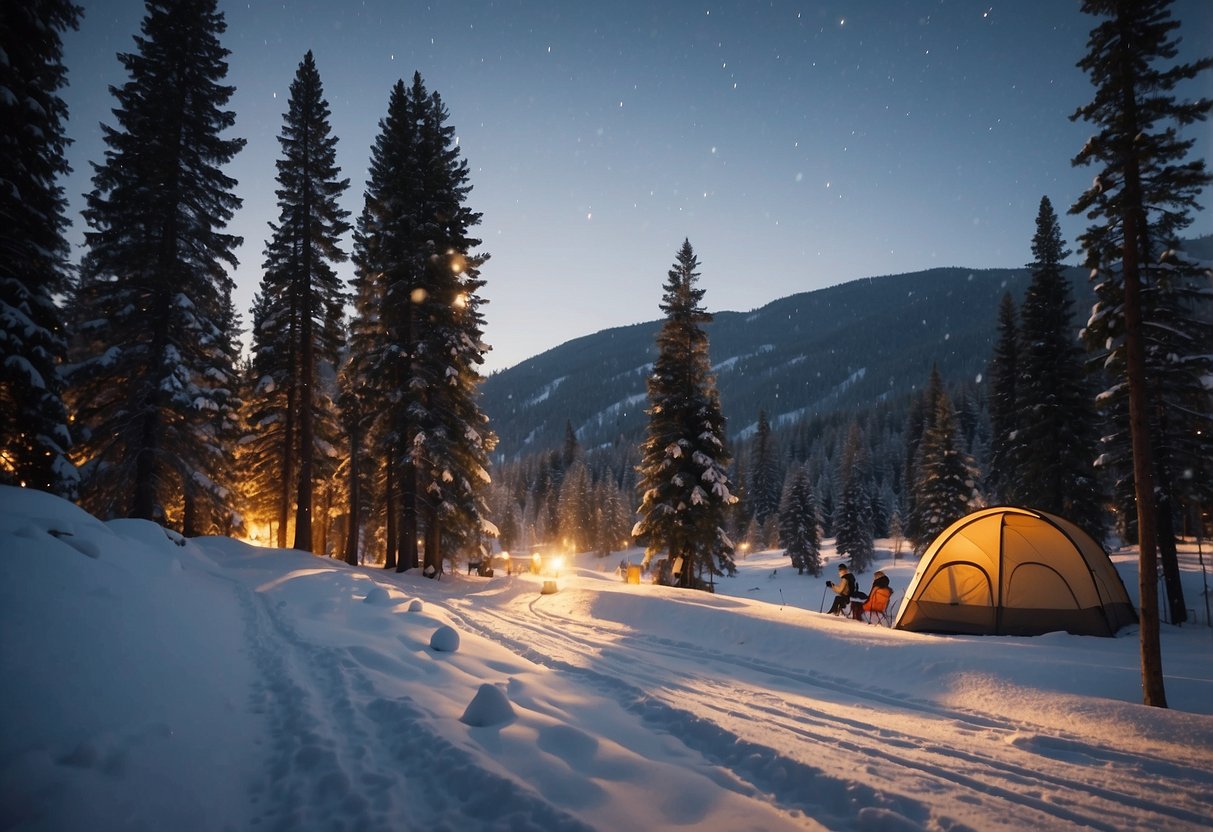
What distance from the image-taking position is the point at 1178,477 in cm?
1719

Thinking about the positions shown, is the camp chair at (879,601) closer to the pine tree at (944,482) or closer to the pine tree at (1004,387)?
the pine tree at (1004,387)

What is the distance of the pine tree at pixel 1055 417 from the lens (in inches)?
906

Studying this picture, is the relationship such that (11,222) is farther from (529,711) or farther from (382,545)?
(382,545)

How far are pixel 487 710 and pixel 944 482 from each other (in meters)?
39.0

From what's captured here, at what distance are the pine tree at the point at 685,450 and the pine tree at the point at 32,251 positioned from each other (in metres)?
17.7

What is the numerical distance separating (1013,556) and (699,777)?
1111cm

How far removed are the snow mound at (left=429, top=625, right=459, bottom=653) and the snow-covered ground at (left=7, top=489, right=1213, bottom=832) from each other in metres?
0.05

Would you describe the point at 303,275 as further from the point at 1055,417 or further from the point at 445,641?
the point at 1055,417

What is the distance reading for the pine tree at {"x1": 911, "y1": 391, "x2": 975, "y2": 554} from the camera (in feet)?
114

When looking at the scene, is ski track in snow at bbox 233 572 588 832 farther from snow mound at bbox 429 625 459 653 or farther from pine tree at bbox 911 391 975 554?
pine tree at bbox 911 391 975 554

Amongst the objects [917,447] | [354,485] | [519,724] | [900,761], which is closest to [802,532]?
[917,447]

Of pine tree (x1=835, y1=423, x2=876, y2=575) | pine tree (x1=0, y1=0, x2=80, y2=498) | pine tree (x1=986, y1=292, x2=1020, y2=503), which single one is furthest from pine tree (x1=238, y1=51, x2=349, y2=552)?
pine tree (x1=835, y1=423, x2=876, y2=575)

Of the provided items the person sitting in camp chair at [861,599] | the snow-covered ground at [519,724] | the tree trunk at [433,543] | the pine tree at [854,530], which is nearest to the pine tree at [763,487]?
the pine tree at [854,530]

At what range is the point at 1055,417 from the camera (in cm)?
2334
